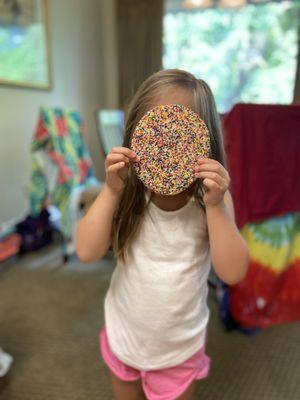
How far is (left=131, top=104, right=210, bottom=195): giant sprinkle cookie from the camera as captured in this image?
0.64 m

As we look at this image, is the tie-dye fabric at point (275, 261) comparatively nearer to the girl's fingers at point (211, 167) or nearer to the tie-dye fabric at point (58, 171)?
the girl's fingers at point (211, 167)

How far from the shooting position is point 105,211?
69 centimetres

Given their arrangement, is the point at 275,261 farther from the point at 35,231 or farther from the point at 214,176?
the point at 35,231

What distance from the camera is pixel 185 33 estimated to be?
339 cm

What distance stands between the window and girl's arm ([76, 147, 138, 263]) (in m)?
2.50

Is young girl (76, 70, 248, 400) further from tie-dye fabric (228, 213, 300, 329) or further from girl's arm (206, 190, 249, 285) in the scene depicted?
tie-dye fabric (228, 213, 300, 329)

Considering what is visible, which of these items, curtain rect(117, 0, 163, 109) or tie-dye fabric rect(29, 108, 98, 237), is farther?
curtain rect(117, 0, 163, 109)

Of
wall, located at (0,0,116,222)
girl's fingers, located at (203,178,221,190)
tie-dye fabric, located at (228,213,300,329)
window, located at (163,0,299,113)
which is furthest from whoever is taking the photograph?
window, located at (163,0,299,113)

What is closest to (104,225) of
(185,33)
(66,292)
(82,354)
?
(82,354)

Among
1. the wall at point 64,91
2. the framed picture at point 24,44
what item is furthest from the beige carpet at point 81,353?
the framed picture at point 24,44

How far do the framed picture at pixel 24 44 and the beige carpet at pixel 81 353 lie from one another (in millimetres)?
1478

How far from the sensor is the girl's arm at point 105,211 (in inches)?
24.9

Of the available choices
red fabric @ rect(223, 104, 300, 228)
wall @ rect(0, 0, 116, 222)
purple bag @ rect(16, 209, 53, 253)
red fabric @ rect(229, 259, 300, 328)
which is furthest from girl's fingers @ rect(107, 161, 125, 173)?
wall @ rect(0, 0, 116, 222)

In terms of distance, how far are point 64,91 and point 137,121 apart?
2.66 m
